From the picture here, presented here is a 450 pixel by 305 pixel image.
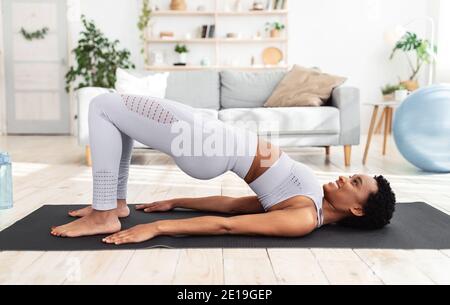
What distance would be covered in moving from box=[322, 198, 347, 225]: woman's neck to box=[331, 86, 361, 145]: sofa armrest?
229 cm

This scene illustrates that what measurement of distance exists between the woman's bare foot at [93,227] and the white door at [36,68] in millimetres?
5809

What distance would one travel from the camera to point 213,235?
205cm

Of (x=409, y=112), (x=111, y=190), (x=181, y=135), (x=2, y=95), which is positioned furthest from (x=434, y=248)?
(x=2, y=95)

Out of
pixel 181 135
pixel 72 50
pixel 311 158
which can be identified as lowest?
pixel 311 158

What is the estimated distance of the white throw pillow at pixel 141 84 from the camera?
180 inches

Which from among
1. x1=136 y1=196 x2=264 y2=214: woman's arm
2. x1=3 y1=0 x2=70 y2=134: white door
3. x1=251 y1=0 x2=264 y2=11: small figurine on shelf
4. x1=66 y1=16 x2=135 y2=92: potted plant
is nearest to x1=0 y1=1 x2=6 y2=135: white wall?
x1=3 y1=0 x2=70 y2=134: white door

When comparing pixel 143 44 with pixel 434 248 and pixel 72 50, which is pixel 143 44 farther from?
pixel 434 248

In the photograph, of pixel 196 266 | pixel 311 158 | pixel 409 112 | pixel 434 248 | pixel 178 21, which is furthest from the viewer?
pixel 178 21

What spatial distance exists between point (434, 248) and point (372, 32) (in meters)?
5.85

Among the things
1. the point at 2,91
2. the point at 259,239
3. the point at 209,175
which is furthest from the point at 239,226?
the point at 2,91

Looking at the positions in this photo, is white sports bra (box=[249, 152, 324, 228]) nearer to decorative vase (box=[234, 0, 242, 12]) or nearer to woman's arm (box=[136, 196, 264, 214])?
woman's arm (box=[136, 196, 264, 214])

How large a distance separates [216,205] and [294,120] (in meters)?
2.06

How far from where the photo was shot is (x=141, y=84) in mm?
4648

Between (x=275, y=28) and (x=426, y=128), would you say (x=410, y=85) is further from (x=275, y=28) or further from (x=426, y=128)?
(x=426, y=128)
